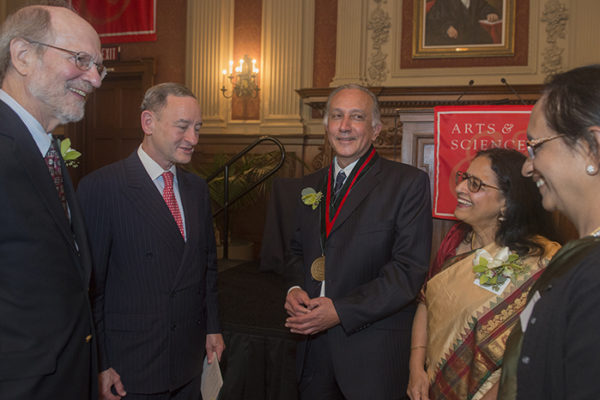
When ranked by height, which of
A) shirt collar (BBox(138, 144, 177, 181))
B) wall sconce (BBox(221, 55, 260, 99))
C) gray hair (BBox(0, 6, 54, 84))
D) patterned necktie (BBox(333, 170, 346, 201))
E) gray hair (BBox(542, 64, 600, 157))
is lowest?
patterned necktie (BBox(333, 170, 346, 201))

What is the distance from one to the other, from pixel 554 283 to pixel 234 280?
3118 millimetres

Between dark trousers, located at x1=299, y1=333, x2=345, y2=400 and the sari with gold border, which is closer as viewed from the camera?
the sari with gold border

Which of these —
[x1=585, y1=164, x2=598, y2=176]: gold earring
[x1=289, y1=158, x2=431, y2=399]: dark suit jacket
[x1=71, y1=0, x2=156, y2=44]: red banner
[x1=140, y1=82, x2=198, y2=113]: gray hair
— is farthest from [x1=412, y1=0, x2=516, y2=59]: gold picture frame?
[x1=585, y1=164, x2=598, y2=176]: gold earring

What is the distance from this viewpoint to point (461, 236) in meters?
2.02

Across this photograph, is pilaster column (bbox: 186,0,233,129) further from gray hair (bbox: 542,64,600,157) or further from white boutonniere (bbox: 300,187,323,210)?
gray hair (bbox: 542,64,600,157)

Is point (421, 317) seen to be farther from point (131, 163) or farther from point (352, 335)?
point (131, 163)

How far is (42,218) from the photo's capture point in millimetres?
1102

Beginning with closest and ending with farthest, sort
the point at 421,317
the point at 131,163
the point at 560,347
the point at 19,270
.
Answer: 1. the point at 560,347
2. the point at 19,270
3. the point at 131,163
4. the point at 421,317

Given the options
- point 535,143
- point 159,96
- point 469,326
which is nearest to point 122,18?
point 159,96

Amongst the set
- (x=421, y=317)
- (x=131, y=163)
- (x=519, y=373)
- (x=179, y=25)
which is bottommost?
(x=421, y=317)

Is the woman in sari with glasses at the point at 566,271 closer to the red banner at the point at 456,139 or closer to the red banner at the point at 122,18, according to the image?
the red banner at the point at 456,139

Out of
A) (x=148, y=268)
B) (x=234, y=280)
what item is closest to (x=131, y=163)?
(x=148, y=268)

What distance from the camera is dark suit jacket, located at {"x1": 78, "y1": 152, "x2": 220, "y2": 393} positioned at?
5.39ft

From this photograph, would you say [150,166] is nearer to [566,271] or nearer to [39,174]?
[39,174]
